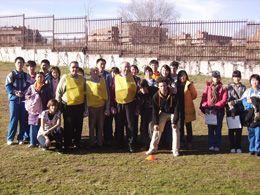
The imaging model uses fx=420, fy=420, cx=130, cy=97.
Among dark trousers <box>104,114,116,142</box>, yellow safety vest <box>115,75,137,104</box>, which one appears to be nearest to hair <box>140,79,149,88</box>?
yellow safety vest <box>115,75,137,104</box>

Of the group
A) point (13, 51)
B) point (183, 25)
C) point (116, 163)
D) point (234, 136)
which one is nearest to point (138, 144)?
point (116, 163)

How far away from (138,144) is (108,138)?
26.0 inches

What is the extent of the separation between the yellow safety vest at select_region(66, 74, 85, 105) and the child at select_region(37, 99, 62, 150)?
0.92ft

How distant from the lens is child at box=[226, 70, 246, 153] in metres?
7.99

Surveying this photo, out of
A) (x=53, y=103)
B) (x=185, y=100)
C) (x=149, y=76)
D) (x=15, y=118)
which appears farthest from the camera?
(x=15, y=118)

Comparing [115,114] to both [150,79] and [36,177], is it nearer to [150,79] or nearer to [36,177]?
[150,79]

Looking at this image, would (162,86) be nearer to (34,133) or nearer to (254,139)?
(254,139)

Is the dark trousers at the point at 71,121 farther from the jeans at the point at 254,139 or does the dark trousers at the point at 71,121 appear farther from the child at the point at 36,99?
the jeans at the point at 254,139

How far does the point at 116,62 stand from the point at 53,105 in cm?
1342

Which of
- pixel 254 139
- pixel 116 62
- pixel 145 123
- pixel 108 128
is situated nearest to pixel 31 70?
pixel 108 128

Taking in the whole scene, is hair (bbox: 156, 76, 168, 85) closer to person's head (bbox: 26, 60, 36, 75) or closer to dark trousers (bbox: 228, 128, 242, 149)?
dark trousers (bbox: 228, 128, 242, 149)

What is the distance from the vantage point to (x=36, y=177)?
22.2 ft

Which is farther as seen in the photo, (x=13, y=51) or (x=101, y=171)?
(x=13, y=51)

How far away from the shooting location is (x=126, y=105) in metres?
8.00
